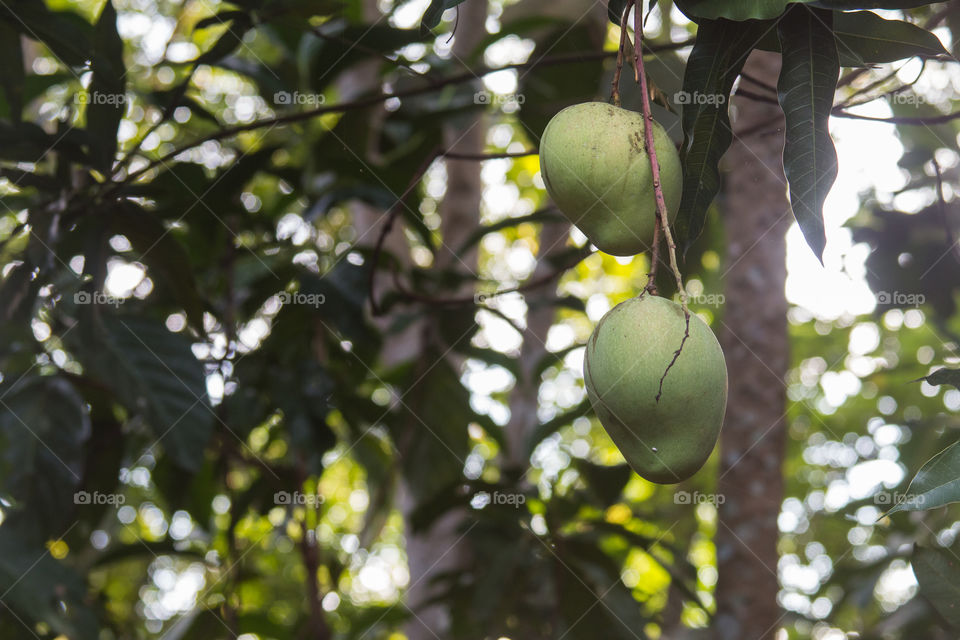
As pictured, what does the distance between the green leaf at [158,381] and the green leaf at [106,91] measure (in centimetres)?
36

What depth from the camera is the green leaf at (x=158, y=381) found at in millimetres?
1732

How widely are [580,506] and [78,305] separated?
4.37 ft

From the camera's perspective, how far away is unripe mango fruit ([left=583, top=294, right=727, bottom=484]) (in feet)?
2.53

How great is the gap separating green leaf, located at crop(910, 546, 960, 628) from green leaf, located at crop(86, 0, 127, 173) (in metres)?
1.50

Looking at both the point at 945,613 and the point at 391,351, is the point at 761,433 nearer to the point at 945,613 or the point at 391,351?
the point at 945,613

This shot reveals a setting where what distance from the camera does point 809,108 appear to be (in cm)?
91

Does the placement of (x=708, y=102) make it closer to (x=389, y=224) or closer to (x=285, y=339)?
(x=389, y=224)

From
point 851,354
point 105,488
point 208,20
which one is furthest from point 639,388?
point 851,354

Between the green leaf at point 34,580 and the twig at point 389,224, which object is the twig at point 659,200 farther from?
the green leaf at point 34,580

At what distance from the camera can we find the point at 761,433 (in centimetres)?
212
